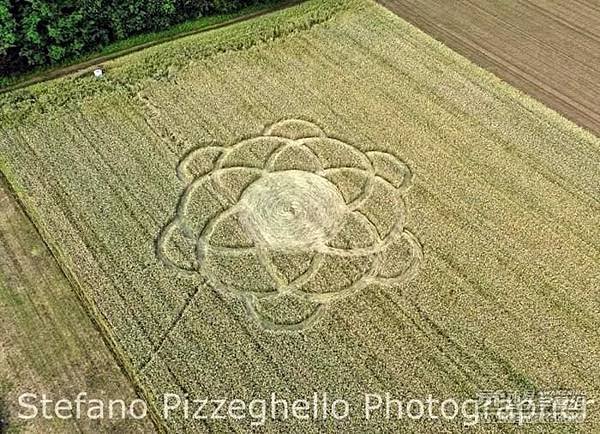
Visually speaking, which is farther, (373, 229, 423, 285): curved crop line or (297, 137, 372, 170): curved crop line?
(297, 137, 372, 170): curved crop line

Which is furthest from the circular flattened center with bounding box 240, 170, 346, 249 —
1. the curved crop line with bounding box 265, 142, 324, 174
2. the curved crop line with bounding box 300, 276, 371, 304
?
the curved crop line with bounding box 300, 276, 371, 304

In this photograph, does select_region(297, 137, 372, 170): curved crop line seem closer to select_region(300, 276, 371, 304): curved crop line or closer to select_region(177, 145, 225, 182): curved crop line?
select_region(177, 145, 225, 182): curved crop line

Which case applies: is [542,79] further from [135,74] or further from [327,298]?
[135,74]

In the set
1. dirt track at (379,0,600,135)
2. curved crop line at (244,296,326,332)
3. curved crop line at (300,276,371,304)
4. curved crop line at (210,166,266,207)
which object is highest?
dirt track at (379,0,600,135)

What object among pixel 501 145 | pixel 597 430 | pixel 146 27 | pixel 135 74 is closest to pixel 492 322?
pixel 597 430

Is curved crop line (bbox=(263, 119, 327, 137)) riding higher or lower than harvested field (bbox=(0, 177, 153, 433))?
higher

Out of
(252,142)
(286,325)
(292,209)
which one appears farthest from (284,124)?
(286,325)
